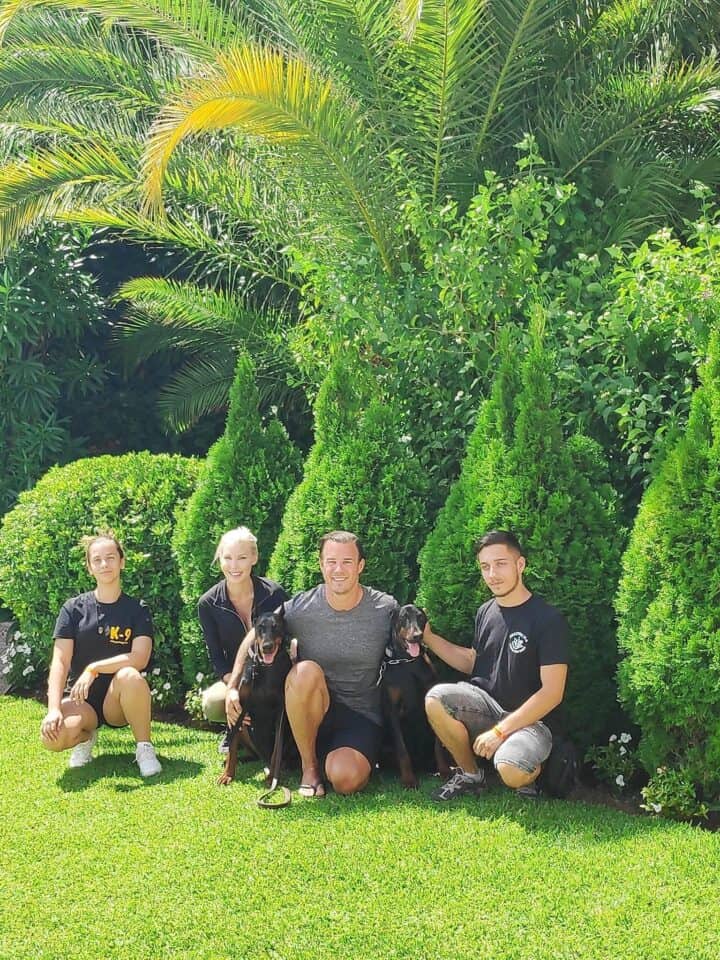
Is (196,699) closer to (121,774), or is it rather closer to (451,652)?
(121,774)

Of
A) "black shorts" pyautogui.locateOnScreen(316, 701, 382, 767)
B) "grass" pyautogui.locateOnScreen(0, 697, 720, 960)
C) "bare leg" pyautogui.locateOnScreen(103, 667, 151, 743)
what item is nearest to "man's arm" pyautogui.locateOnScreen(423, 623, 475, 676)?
"black shorts" pyautogui.locateOnScreen(316, 701, 382, 767)

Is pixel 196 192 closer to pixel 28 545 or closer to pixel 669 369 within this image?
pixel 28 545

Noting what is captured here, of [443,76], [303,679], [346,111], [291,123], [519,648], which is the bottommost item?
[303,679]

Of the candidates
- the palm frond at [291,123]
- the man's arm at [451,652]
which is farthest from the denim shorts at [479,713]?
the palm frond at [291,123]

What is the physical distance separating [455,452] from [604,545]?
1.47m

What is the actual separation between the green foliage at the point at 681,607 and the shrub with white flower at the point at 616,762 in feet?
0.82

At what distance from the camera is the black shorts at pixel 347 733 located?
16.2ft

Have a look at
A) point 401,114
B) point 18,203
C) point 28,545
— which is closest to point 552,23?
point 401,114

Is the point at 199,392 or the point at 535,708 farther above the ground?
the point at 199,392

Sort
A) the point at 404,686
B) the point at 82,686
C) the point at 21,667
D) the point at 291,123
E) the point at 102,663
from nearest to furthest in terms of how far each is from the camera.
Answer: the point at 404,686, the point at 82,686, the point at 102,663, the point at 291,123, the point at 21,667

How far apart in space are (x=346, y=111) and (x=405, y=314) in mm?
1534

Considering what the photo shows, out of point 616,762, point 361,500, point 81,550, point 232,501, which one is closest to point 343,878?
point 616,762

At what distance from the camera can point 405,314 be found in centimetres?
659

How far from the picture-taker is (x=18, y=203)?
8.56 meters
